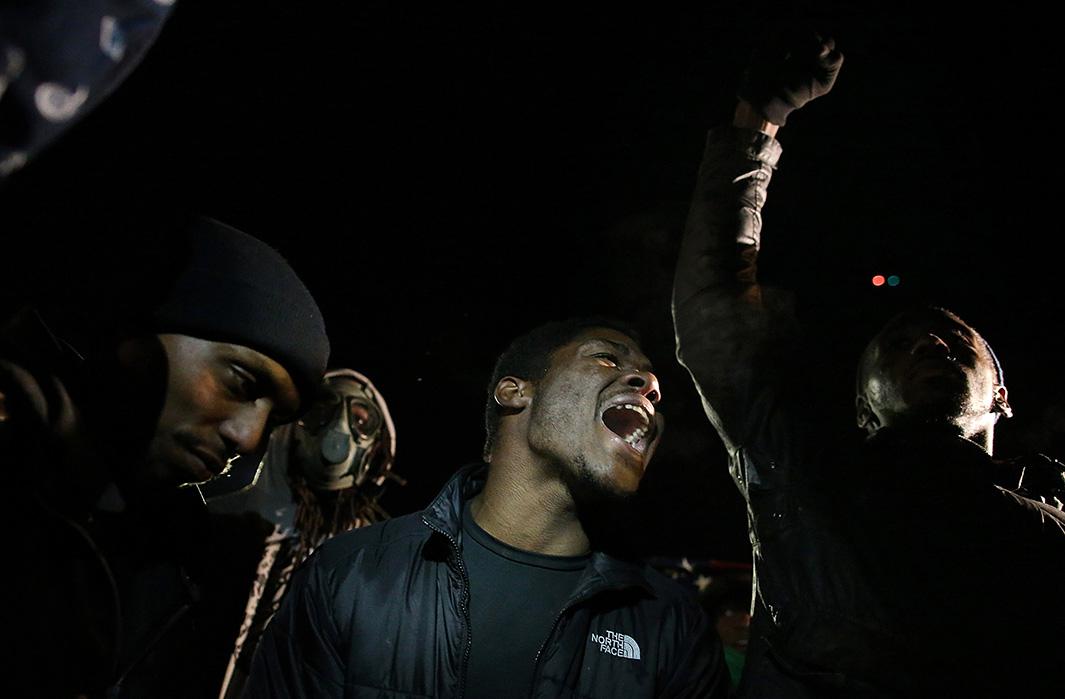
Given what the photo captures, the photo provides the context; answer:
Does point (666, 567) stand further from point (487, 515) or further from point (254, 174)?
point (254, 174)

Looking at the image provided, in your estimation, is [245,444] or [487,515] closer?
[245,444]

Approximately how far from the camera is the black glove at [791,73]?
3.94 m

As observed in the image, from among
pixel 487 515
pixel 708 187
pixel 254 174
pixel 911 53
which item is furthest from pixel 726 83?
pixel 487 515

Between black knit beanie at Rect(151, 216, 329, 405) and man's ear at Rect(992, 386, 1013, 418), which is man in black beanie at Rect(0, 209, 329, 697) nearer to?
black knit beanie at Rect(151, 216, 329, 405)

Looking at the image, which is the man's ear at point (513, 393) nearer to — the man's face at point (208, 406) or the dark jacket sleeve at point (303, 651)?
the dark jacket sleeve at point (303, 651)

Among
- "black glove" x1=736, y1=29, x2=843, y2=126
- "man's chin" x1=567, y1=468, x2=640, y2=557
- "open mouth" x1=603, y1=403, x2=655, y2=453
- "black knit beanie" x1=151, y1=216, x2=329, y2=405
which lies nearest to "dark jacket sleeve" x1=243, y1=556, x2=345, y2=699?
"black knit beanie" x1=151, y1=216, x2=329, y2=405

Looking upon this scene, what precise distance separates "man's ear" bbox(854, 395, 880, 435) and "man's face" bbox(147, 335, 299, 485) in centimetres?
335

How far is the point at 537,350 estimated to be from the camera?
3.80 metres

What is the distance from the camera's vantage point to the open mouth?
3.29m

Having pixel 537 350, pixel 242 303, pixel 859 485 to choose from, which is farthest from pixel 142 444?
pixel 859 485

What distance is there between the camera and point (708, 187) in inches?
149

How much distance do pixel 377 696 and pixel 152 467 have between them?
1.22 meters

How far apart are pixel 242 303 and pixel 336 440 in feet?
11.2

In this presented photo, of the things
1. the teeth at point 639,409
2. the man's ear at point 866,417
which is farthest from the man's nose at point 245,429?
the man's ear at point 866,417
